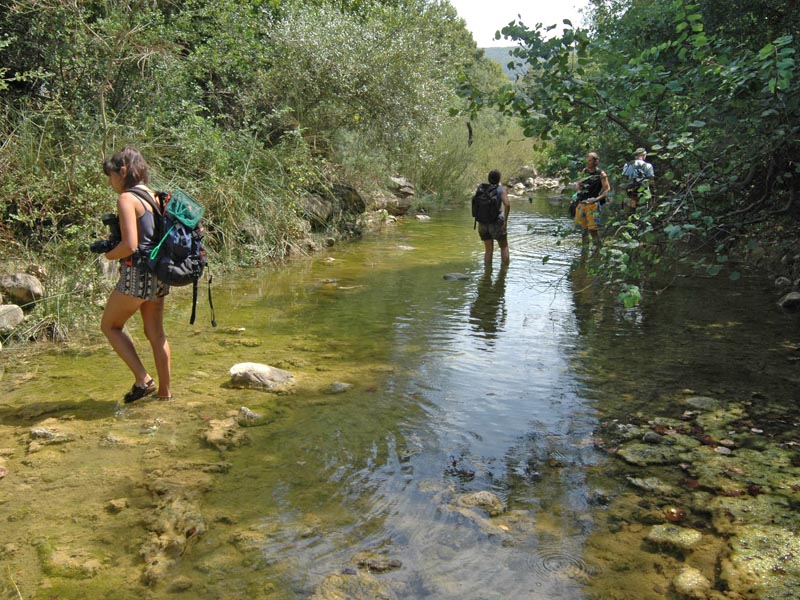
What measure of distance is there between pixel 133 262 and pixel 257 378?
1.48 metres

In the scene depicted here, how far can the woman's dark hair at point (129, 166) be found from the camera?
4828 mm

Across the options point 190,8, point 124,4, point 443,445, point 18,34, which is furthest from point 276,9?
point 443,445

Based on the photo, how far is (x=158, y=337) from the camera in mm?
5348

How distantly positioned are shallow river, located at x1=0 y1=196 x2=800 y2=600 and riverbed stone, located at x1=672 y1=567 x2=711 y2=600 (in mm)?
69

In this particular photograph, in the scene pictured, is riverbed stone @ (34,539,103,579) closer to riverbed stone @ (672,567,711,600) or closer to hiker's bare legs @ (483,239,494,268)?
riverbed stone @ (672,567,711,600)

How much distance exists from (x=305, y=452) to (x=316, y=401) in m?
0.95

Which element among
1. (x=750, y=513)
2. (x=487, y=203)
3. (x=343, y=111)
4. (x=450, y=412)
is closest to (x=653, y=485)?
(x=750, y=513)

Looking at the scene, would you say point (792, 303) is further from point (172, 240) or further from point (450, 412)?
point (172, 240)

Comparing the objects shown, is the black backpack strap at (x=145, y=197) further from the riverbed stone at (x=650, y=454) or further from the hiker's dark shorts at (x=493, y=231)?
the hiker's dark shorts at (x=493, y=231)

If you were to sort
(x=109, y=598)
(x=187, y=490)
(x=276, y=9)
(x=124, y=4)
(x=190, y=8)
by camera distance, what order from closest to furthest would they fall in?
(x=109, y=598) → (x=187, y=490) → (x=124, y=4) → (x=190, y=8) → (x=276, y=9)

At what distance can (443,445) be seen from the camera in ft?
15.5

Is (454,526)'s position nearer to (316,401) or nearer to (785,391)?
(316,401)

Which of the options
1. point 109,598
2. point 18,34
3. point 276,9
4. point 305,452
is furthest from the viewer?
point 276,9

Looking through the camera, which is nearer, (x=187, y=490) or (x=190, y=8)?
(x=187, y=490)
